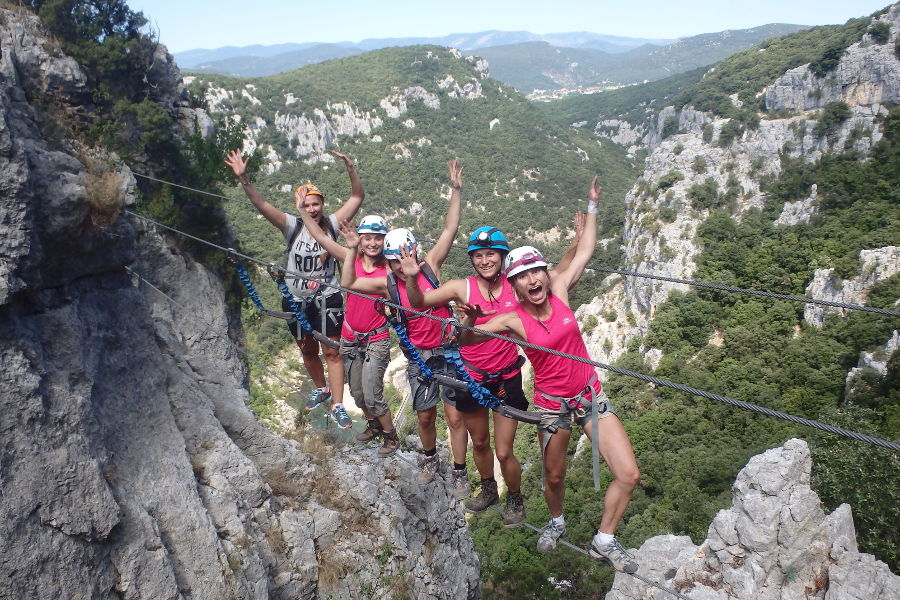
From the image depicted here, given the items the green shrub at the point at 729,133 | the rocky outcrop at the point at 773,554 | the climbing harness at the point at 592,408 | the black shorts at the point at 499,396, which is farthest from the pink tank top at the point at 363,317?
the green shrub at the point at 729,133

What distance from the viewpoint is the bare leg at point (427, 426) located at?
605cm

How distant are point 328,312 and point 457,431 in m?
2.48

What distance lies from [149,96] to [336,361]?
12.3m

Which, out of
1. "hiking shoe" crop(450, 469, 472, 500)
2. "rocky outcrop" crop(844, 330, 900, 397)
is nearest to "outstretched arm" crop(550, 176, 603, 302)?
"hiking shoe" crop(450, 469, 472, 500)

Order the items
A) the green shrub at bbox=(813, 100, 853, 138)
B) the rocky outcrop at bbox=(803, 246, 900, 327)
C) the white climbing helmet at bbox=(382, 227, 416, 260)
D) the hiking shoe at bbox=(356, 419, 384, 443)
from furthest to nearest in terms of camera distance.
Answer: the green shrub at bbox=(813, 100, 853, 138), the rocky outcrop at bbox=(803, 246, 900, 327), the hiking shoe at bbox=(356, 419, 384, 443), the white climbing helmet at bbox=(382, 227, 416, 260)

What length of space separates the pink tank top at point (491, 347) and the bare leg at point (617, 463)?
97 centimetres

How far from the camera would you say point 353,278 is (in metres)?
5.93

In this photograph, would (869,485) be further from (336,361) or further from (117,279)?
(117,279)

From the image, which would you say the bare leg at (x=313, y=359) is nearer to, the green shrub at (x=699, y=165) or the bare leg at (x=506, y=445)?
the bare leg at (x=506, y=445)

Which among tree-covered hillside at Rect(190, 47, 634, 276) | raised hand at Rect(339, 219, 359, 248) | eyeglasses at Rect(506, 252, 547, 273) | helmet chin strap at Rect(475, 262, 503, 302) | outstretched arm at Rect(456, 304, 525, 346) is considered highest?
eyeglasses at Rect(506, 252, 547, 273)

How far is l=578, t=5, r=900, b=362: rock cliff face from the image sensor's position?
41031mm

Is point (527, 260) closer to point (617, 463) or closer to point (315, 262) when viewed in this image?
point (617, 463)

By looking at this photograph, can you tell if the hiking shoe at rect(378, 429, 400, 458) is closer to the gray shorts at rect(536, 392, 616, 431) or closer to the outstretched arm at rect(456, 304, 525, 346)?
the outstretched arm at rect(456, 304, 525, 346)

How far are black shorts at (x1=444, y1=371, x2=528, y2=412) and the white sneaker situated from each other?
4.07 ft
